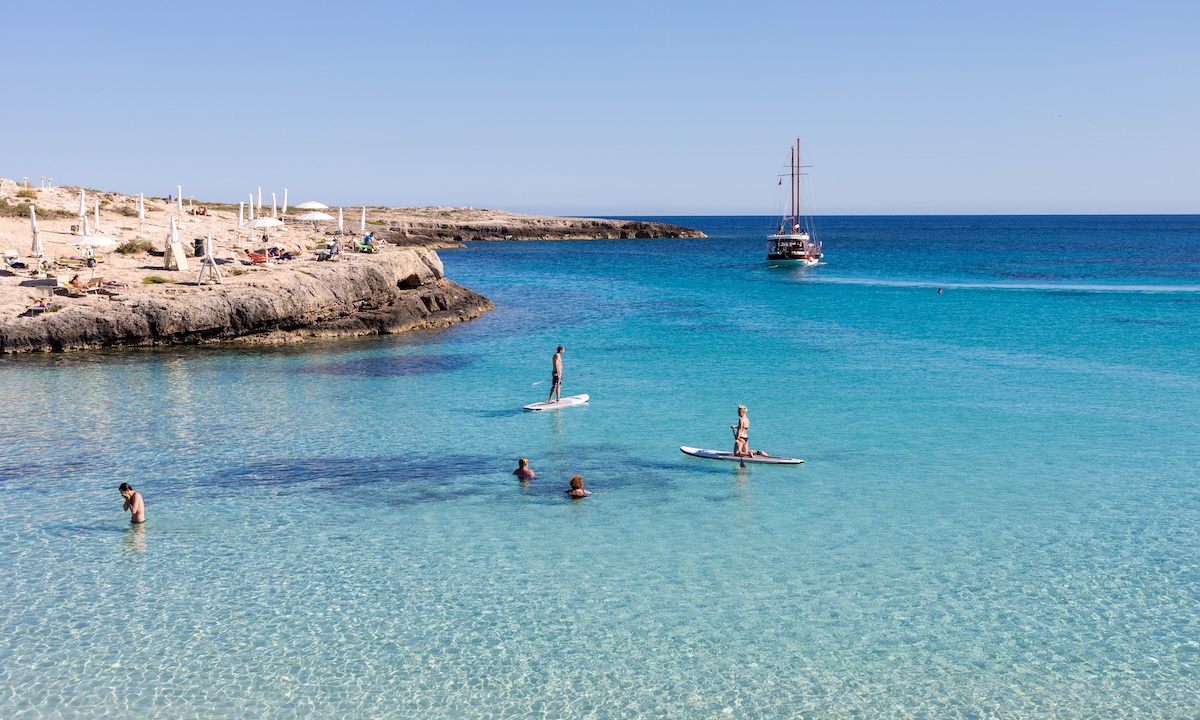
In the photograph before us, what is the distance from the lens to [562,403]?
2561cm

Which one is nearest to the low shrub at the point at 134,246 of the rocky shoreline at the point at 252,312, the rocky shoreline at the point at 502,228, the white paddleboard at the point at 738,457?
the rocky shoreline at the point at 252,312

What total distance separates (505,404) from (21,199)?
4116 cm

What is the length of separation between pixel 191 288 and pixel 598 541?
26.3 m

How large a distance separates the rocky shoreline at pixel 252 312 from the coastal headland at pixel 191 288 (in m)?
0.04

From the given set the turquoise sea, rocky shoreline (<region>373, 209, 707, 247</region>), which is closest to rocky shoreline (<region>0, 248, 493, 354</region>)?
the turquoise sea

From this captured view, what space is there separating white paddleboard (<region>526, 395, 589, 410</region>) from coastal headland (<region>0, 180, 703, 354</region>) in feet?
49.7

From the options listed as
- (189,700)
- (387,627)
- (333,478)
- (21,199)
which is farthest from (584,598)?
(21,199)

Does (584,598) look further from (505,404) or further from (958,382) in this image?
(958,382)

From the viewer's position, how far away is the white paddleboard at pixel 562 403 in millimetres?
25109

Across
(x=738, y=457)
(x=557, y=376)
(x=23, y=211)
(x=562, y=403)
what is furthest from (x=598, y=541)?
(x=23, y=211)

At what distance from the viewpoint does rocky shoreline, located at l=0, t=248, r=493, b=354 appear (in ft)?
106

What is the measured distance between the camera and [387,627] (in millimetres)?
12141

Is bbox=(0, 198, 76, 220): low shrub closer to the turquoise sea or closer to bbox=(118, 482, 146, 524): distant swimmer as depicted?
the turquoise sea

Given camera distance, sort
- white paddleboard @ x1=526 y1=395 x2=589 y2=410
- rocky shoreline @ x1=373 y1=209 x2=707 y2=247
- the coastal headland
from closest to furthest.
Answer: white paddleboard @ x1=526 y1=395 x2=589 y2=410
the coastal headland
rocky shoreline @ x1=373 y1=209 x2=707 y2=247
